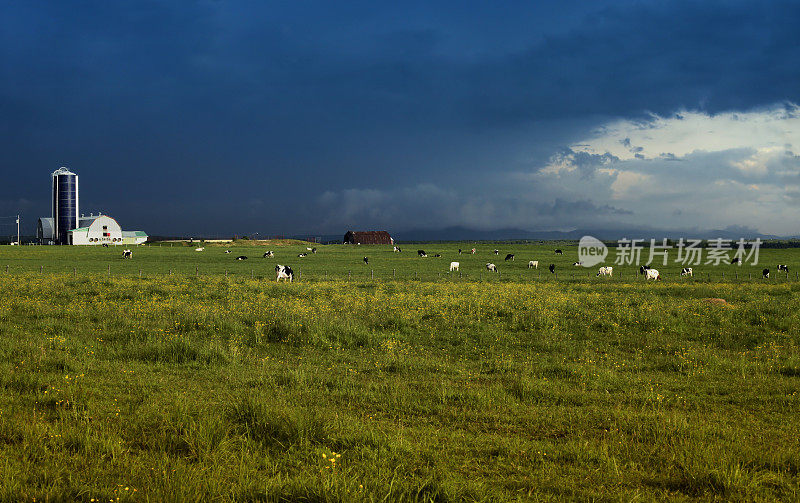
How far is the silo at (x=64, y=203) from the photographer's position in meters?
138

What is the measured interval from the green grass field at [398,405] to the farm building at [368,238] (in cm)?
16360

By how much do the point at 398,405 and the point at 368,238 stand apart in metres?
175

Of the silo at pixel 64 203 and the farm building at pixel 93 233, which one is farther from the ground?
the silo at pixel 64 203

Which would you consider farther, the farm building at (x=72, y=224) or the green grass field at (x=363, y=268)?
the farm building at (x=72, y=224)

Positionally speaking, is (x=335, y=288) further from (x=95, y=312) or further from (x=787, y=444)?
(x=787, y=444)

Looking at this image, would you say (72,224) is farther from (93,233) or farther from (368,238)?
(368,238)

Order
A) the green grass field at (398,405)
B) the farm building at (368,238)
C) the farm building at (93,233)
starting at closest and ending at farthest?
the green grass field at (398,405) < the farm building at (93,233) < the farm building at (368,238)

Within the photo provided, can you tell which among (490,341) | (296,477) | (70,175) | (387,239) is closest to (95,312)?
(490,341)

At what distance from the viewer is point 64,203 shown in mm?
139375

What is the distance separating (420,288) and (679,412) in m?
22.9

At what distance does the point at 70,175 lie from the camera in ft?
463

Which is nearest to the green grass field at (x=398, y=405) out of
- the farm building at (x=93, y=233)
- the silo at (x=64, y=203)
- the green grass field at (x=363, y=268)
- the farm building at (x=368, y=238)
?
the green grass field at (x=363, y=268)

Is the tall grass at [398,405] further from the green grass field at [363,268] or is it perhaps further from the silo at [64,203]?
the silo at [64,203]

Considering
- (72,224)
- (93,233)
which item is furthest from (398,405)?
(72,224)
